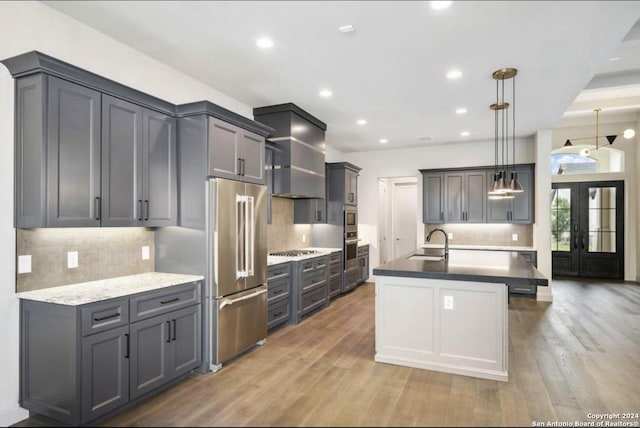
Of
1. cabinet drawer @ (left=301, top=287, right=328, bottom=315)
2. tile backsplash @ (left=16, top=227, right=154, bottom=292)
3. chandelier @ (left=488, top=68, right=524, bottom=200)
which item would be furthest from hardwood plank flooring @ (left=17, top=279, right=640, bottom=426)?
chandelier @ (left=488, top=68, right=524, bottom=200)

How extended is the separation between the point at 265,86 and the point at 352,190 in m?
3.35

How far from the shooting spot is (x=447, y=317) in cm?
332

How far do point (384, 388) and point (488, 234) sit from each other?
5.22m

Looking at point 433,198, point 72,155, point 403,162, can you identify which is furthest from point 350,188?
point 72,155

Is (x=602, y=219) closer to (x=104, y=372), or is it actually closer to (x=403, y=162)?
(x=403, y=162)

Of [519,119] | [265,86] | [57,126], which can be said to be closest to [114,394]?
[57,126]

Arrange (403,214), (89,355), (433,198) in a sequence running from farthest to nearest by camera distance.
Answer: (403,214)
(433,198)
(89,355)

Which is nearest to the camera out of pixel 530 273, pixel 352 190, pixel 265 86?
pixel 530 273

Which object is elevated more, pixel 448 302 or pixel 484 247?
pixel 484 247

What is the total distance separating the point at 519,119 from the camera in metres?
5.70

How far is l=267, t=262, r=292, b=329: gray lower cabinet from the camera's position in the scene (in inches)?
175

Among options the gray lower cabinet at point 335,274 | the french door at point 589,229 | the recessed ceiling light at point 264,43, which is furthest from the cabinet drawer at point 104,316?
the french door at point 589,229

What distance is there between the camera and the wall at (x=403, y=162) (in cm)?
733

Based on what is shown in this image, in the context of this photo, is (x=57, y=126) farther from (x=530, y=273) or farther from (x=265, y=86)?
(x=530, y=273)
